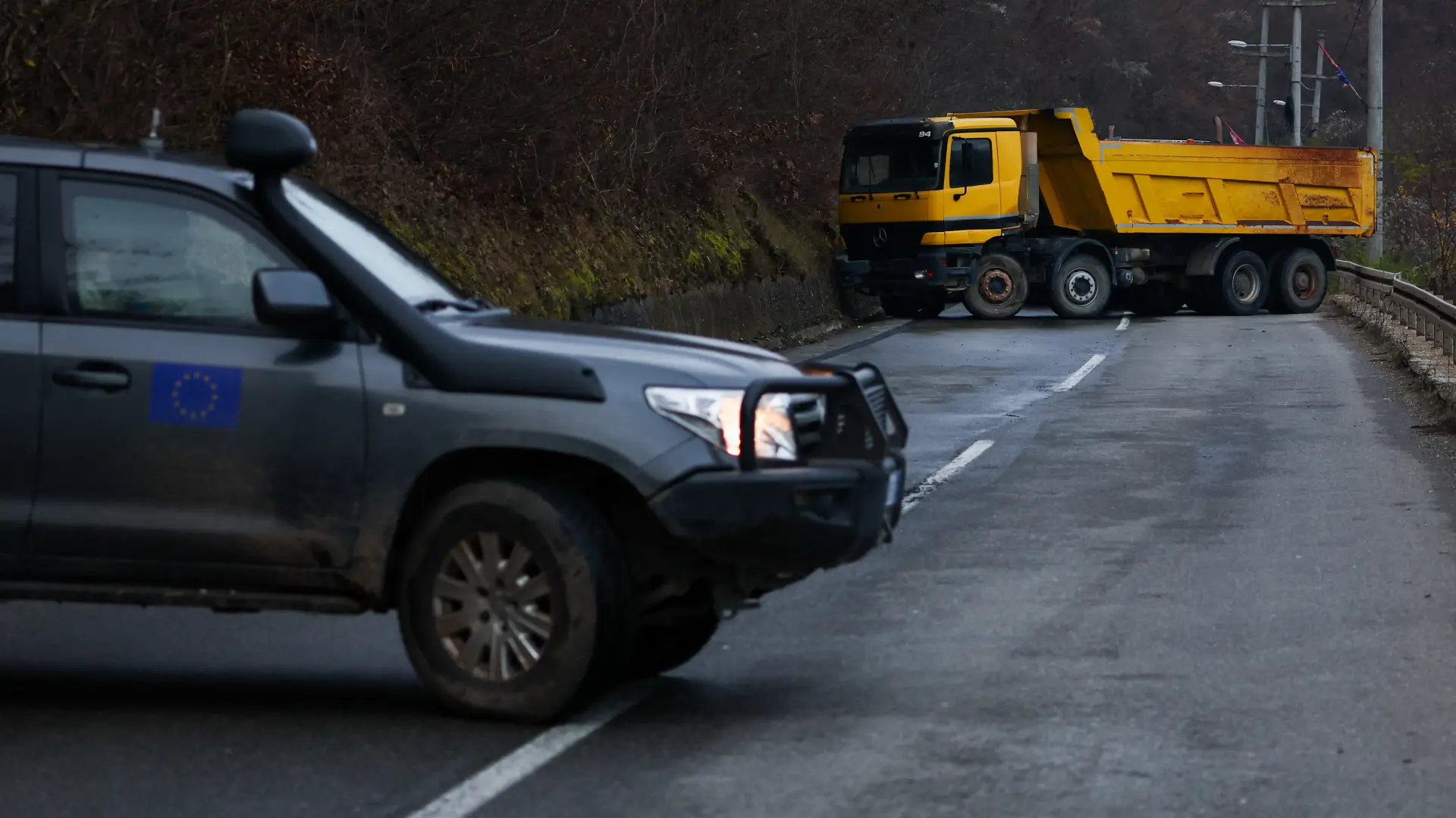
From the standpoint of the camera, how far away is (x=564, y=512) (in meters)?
6.60

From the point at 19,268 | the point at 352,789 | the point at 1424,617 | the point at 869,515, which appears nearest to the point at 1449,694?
the point at 1424,617

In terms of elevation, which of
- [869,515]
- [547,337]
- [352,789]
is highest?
[547,337]

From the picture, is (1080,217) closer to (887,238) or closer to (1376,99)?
(887,238)

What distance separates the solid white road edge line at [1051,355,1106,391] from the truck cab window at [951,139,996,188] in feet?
23.7

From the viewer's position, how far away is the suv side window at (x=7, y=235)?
6.85 metres

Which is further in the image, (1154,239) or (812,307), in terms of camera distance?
(1154,239)

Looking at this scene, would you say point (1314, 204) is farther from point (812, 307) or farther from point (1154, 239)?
point (812, 307)

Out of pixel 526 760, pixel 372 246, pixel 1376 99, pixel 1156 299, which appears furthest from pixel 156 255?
pixel 1376 99

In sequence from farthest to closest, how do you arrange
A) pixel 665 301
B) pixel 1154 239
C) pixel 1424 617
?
pixel 1154 239
pixel 665 301
pixel 1424 617

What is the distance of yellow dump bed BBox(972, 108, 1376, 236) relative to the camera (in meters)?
33.5

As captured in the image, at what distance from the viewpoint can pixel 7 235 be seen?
272 inches

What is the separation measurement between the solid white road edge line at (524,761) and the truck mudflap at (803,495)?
0.67 metres

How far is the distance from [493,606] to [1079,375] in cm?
1647

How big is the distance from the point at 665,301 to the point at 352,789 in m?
18.8
